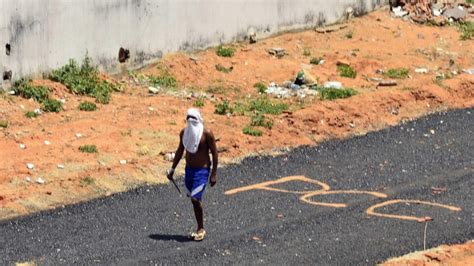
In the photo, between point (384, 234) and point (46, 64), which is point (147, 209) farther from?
point (46, 64)

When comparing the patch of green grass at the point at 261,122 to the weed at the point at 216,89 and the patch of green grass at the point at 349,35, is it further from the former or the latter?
the patch of green grass at the point at 349,35

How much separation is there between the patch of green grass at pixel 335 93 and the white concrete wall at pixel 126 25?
10.3 feet

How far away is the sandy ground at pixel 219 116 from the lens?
1588cm

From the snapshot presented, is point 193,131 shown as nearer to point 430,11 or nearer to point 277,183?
point 277,183

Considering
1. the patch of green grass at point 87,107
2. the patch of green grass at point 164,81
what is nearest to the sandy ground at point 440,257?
the patch of green grass at point 87,107

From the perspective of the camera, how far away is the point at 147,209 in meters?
14.8

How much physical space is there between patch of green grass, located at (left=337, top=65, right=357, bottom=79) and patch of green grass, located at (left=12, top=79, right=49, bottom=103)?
601 centimetres

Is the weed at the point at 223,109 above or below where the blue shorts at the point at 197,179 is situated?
below

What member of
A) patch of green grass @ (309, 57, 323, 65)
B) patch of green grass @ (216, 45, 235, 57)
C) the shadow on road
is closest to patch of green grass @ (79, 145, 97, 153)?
the shadow on road

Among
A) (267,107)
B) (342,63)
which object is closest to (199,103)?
(267,107)

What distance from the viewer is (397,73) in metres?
21.7

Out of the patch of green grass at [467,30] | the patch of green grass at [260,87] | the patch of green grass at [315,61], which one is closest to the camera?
the patch of green grass at [260,87]

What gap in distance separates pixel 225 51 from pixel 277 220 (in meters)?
8.03

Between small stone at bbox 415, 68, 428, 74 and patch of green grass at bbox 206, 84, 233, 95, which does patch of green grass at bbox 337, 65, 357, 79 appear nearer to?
small stone at bbox 415, 68, 428, 74
